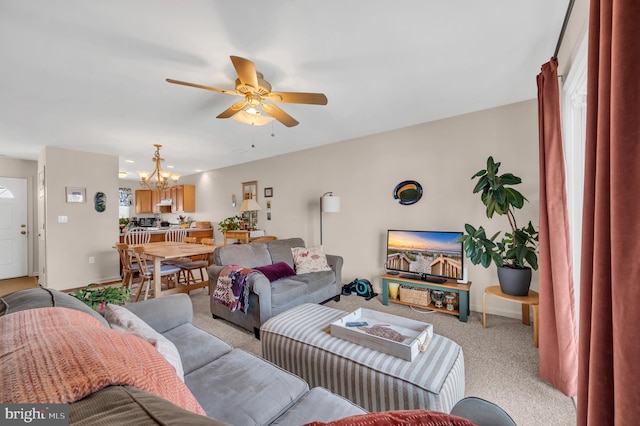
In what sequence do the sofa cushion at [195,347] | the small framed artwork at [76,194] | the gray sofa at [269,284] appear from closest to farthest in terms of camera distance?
the sofa cushion at [195,347] < the gray sofa at [269,284] < the small framed artwork at [76,194]

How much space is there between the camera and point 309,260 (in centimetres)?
368

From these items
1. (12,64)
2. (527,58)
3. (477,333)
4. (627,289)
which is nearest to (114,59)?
(12,64)

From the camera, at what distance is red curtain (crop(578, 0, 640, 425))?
1.71ft

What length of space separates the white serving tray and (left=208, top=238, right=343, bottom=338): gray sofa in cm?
103

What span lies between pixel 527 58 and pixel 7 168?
8.28 m

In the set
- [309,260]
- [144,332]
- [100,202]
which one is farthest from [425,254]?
[100,202]

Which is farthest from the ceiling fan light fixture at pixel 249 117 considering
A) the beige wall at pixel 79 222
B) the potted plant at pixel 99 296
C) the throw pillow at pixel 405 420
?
the beige wall at pixel 79 222

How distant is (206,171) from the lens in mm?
7215

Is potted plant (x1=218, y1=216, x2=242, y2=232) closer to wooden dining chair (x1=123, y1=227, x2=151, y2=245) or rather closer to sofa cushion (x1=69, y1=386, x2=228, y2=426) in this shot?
wooden dining chair (x1=123, y1=227, x2=151, y2=245)

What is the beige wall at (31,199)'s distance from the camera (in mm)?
5191

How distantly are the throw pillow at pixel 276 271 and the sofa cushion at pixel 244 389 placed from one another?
5.83ft

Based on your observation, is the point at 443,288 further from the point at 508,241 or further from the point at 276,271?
the point at 276,271

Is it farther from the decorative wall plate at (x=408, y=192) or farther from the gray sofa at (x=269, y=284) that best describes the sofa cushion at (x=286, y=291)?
the decorative wall plate at (x=408, y=192)

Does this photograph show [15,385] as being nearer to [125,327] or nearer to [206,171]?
[125,327]
